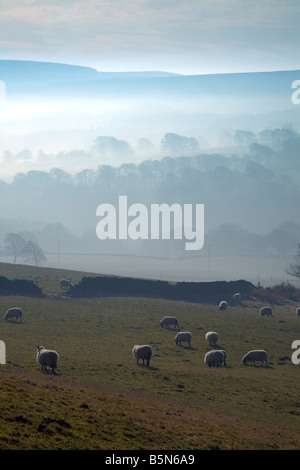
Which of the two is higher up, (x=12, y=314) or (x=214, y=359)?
(x=12, y=314)

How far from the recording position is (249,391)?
118ft

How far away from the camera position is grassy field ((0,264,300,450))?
77.3 feet

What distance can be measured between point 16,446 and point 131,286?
6146cm

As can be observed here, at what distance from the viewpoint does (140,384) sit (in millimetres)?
35469

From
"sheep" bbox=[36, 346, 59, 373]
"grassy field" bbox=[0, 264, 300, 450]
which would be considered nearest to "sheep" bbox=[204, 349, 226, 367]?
"grassy field" bbox=[0, 264, 300, 450]

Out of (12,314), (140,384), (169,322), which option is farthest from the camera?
(169,322)

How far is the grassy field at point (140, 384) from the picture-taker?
23.5 meters

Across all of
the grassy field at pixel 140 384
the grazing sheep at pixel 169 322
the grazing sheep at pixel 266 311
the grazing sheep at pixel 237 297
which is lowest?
the grassy field at pixel 140 384

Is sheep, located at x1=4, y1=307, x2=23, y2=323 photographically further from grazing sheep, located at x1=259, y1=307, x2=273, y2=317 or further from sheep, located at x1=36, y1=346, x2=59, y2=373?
grazing sheep, located at x1=259, y1=307, x2=273, y2=317

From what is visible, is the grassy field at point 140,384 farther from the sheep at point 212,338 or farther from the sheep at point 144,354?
the sheep at point 144,354

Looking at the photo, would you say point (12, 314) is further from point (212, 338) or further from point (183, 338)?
point (212, 338)

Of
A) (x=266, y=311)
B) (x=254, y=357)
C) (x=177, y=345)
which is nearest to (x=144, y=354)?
(x=177, y=345)

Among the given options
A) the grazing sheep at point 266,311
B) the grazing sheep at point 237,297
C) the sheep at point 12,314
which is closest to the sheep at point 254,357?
the sheep at point 12,314
